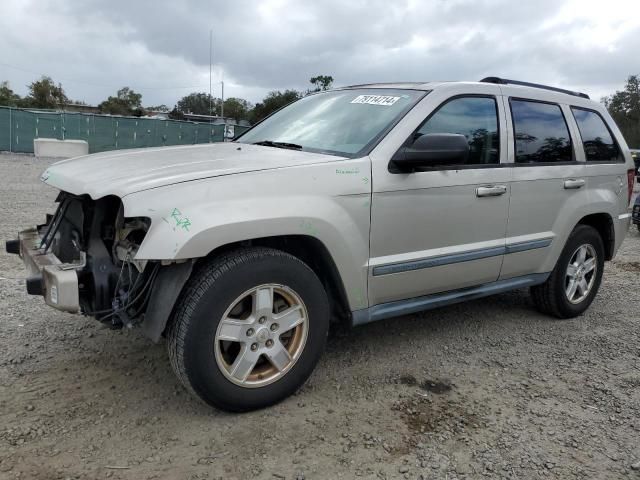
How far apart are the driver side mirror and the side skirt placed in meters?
0.86

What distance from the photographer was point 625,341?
4.32 meters

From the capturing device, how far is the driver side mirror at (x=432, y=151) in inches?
123

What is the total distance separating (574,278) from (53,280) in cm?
399

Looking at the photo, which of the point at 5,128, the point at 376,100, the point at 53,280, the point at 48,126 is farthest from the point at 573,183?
the point at 5,128

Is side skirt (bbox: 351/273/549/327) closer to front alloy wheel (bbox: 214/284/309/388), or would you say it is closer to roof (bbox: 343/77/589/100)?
front alloy wheel (bbox: 214/284/309/388)

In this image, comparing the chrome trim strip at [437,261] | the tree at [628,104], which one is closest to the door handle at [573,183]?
the chrome trim strip at [437,261]

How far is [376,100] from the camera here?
370 cm

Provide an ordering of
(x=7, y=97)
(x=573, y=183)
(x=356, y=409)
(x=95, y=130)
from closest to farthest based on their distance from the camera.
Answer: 1. (x=356, y=409)
2. (x=573, y=183)
3. (x=95, y=130)
4. (x=7, y=97)

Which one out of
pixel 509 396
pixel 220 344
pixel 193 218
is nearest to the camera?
pixel 193 218

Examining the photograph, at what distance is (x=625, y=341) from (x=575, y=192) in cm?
122

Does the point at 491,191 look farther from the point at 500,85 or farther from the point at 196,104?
the point at 196,104

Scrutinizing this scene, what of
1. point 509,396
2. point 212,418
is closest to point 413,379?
point 509,396

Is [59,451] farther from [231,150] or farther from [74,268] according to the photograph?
[231,150]

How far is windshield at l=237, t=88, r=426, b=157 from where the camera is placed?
339cm
